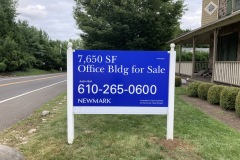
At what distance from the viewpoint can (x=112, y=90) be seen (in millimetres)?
5383

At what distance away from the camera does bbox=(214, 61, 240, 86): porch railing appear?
1105 cm

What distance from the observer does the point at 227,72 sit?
1190 cm

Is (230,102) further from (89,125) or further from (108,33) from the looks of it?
(108,33)

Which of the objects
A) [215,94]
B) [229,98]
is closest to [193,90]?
[215,94]

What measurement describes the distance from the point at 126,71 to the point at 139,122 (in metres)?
1.85

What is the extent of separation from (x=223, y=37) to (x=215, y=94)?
8.10 metres

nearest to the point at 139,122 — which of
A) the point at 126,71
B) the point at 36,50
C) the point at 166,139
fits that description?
the point at 166,139

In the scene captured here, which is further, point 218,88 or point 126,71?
point 218,88

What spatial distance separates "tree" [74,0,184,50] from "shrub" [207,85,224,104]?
7.62 meters

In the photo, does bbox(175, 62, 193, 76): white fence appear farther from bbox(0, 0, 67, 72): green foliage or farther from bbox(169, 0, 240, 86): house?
bbox(0, 0, 67, 72): green foliage

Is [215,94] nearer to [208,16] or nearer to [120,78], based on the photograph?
[120,78]

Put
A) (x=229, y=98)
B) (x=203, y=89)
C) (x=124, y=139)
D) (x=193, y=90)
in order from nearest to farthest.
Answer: (x=124, y=139) < (x=229, y=98) < (x=203, y=89) < (x=193, y=90)

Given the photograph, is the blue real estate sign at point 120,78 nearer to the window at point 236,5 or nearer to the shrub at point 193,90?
the shrub at point 193,90

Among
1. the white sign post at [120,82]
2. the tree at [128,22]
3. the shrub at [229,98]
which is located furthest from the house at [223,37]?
the white sign post at [120,82]
